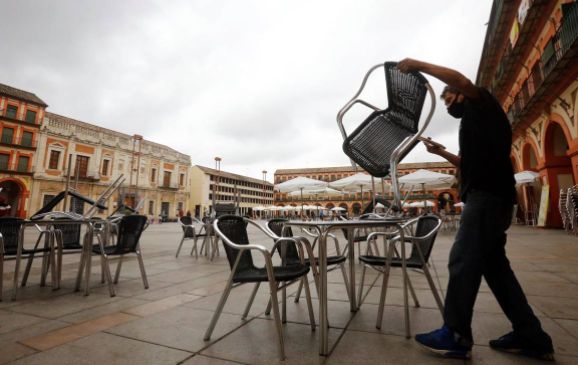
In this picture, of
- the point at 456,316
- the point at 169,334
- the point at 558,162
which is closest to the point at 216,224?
the point at 169,334

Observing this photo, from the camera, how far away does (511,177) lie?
1.56 metres

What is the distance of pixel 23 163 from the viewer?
912 inches

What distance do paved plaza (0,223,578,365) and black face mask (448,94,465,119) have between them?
52.1 inches

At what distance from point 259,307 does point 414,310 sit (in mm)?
1259

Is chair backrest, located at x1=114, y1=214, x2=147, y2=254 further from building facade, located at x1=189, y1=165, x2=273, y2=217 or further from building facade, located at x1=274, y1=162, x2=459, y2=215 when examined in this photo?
building facade, located at x1=274, y1=162, x2=459, y2=215

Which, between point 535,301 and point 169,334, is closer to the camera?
point 169,334

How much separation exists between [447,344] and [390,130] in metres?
1.23

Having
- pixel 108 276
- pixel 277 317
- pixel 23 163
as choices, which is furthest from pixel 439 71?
pixel 23 163

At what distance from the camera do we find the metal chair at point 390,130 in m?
1.68

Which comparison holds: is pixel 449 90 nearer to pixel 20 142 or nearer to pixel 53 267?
pixel 53 267

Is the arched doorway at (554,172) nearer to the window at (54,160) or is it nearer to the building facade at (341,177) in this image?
the window at (54,160)

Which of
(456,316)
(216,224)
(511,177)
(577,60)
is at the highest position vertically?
(577,60)

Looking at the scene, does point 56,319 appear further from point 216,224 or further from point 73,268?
point 73,268

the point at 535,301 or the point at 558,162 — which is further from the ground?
the point at 558,162
